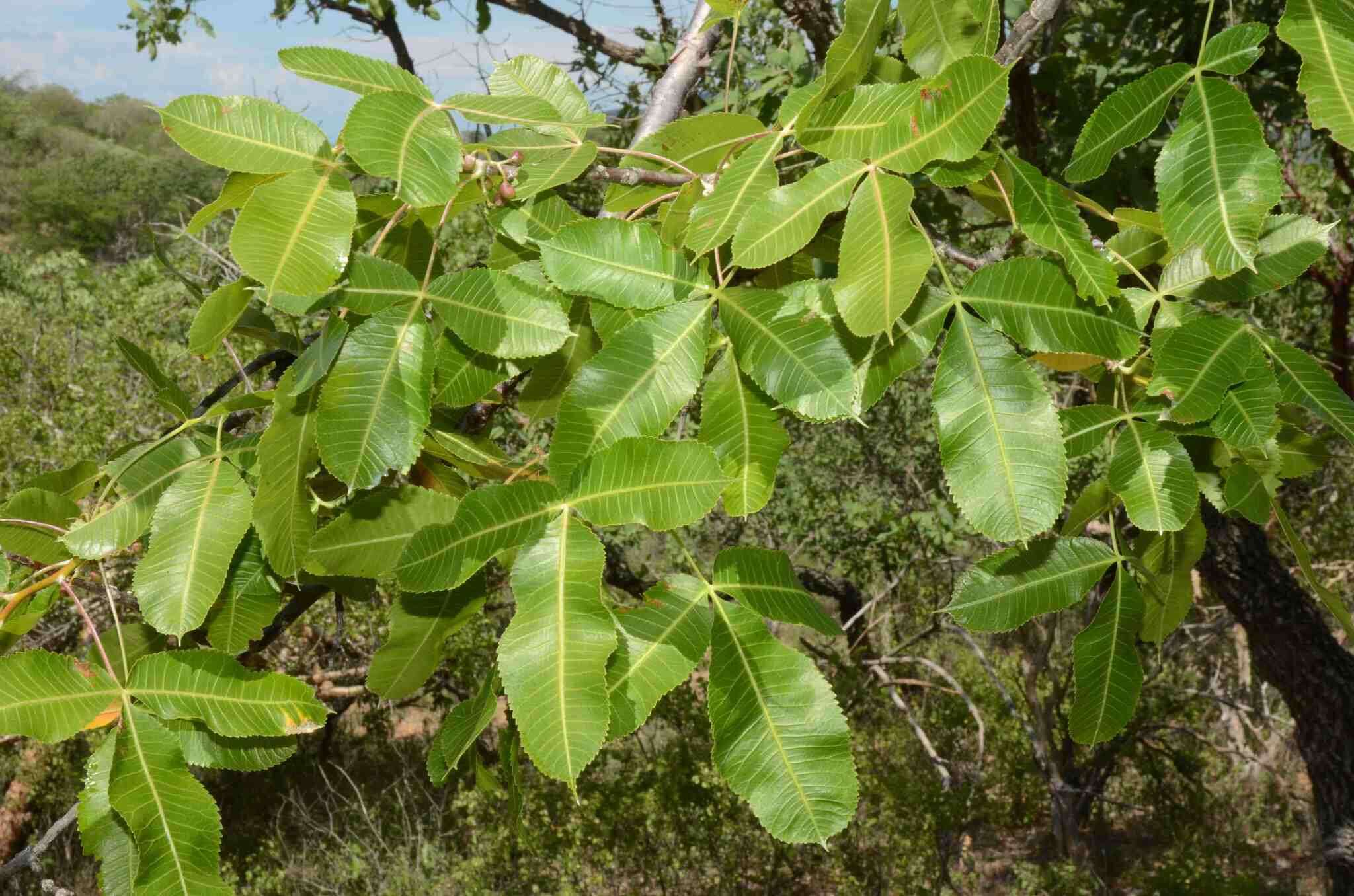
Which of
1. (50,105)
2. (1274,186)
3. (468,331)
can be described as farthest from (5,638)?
(50,105)

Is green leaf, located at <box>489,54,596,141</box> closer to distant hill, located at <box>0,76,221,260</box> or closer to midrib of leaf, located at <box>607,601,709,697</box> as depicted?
midrib of leaf, located at <box>607,601,709,697</box>

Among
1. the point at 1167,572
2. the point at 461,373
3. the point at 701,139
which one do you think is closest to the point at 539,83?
the point at 701,139

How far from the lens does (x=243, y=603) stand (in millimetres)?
747

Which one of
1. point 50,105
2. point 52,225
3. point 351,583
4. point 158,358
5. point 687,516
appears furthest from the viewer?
point 50,105

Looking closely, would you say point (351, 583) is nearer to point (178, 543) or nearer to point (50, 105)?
point (178, 543)

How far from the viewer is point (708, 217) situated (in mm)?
624

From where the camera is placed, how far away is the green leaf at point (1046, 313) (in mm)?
628

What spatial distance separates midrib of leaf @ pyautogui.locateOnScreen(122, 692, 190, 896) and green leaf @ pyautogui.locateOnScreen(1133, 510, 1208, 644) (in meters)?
0.79

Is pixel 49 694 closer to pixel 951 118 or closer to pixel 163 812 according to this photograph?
pixel 163 812

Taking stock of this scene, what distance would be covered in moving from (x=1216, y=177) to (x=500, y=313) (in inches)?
19.4

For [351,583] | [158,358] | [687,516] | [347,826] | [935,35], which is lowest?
[347,826]

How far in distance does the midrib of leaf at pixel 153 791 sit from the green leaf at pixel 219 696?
0.01m

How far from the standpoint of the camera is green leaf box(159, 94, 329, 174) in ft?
2.05

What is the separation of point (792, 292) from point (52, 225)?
35.1 metres
